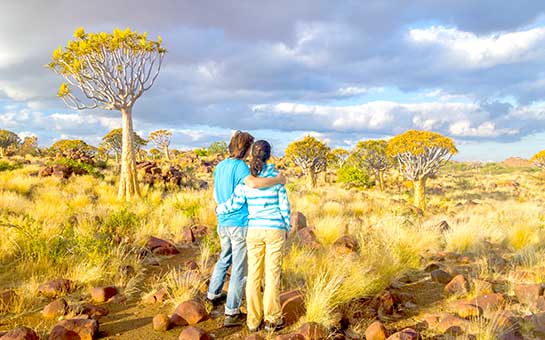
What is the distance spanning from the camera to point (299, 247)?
7.28 metres

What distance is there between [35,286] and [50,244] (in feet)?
4.61

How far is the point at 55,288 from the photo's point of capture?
504cm

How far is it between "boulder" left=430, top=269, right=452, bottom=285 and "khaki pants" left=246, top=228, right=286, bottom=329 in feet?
9.49

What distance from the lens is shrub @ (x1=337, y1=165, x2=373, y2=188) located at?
28.9 m

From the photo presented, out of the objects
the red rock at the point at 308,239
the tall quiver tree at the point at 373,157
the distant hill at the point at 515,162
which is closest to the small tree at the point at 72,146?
the tall quiver tree at the point at 373,157

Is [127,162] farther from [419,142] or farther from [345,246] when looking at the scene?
[419,142]

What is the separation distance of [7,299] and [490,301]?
17.7 ft

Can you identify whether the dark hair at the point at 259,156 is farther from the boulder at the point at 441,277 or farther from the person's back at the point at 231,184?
the boulder at the point at 441,277

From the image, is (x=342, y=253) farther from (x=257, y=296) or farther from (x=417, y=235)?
(x=257, y=296)

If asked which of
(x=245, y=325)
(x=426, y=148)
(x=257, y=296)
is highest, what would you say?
(x=426, y=148)

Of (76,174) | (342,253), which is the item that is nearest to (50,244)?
(342,253)

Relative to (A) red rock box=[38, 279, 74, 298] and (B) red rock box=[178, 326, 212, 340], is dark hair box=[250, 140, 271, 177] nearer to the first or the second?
(B) red rock box=[178, 326, 212, 340]

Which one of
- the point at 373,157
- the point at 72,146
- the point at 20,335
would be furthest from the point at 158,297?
the point at 72,146

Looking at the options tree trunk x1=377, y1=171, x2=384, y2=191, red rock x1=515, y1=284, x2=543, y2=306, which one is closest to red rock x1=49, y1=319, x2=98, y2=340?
red rock x1=515, y1=284, x2=543, y2=306
